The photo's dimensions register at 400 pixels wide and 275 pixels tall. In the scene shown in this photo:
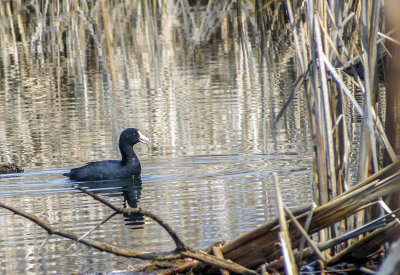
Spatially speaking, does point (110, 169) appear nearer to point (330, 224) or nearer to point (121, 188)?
point (121, 188)

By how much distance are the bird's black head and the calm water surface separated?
0.30 m

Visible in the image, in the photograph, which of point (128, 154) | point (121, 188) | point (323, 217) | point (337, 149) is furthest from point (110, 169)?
point (323, 217)

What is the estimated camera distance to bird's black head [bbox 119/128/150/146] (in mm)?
10320

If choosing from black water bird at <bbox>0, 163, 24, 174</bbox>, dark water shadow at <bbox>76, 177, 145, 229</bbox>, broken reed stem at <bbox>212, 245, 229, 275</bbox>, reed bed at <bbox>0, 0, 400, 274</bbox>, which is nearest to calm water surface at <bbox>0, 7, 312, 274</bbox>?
dark water shadow at <bbox>76, 177, 145, 229</bbox>

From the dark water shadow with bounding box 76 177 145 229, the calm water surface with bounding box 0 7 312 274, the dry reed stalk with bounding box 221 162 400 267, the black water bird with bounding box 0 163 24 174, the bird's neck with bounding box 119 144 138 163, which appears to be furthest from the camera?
the bird's neck with bounding box 119 144 138 163

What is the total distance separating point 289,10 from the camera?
4336mm

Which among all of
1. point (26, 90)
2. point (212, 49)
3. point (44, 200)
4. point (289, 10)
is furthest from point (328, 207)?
point (212, 49)

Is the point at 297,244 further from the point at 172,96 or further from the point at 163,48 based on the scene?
the point at 163,48

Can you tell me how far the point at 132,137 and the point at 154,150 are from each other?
0.50 meters

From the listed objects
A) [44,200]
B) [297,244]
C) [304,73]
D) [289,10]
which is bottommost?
[44,200]

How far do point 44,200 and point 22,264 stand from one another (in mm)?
2865

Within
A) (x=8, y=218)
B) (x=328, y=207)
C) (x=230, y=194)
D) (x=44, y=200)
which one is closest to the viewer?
(x=328, y=207)

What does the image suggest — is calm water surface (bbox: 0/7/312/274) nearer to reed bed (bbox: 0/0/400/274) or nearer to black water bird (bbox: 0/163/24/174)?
black water bird (bbox: 0/163/24/174)

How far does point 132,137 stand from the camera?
34.1ft
